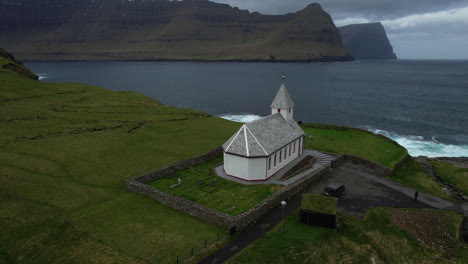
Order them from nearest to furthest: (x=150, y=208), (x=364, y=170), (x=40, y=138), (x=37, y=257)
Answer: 1. (x=37, y=257)
2. (x=150, y=208)
3. (x=364, y=170)
4. (x=40, y=138)

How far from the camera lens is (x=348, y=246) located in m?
27.9

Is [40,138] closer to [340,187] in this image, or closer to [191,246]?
[191,246]

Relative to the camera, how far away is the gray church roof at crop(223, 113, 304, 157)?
39.1m

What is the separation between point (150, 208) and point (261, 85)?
14550 centimetres

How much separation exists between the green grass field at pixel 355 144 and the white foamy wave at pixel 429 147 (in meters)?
16.1

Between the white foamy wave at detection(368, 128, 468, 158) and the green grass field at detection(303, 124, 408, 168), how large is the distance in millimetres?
16067

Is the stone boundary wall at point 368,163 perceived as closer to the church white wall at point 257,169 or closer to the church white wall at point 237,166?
the church white wall at point 257,169

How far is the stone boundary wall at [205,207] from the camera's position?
30281 mm

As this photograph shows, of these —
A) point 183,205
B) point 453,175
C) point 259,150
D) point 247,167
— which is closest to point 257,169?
point 247,167

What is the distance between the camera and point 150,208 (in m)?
33.6

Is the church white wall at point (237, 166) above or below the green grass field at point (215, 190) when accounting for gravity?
above

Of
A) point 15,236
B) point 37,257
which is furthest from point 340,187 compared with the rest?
point 15,236

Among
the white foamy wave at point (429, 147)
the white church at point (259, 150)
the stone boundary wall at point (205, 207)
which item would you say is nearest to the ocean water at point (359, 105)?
the white foamy wave at point (429, 147)

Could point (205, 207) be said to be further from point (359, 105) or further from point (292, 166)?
point (359, 105)
